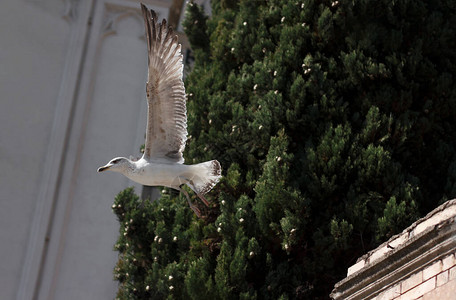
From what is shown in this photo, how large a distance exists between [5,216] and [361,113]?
5051mm

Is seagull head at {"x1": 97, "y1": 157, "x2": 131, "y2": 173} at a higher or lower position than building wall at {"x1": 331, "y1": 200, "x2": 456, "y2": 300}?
higher

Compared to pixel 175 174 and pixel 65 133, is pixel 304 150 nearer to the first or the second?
pixel 175 174

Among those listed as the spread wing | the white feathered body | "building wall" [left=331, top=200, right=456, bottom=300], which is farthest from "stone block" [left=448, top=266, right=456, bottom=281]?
the spread wing

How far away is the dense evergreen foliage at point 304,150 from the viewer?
9.27 m

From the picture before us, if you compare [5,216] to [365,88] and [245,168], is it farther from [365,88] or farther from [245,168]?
[365,88]

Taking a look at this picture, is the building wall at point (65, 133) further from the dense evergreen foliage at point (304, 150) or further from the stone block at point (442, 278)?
Result: the stone block at point (442, 278)

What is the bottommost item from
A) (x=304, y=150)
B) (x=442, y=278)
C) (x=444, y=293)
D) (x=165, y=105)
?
(x=444, y=293)

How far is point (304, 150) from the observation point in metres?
9.95

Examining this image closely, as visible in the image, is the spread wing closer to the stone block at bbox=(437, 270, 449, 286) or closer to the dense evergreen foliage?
the dense evergreen foliage

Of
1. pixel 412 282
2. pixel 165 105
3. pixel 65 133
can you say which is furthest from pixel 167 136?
pixel 65 133

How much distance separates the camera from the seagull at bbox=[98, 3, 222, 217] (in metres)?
8.34

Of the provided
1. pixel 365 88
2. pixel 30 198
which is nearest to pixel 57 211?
pixel 30 198

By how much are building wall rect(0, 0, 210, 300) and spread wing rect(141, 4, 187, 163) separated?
12.8 feet

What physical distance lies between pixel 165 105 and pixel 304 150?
2109mm
